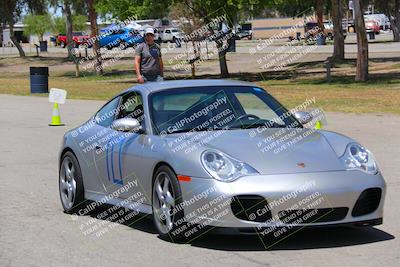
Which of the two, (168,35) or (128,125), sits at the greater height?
(128,125)

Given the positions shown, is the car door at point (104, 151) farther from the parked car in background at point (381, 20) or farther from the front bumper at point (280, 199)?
the parked car in background at point (381, 20)

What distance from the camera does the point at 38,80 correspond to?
111 ft

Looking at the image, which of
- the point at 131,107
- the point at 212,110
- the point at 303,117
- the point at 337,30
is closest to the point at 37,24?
the point at 337,30

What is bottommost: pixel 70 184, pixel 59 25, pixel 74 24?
pixel 59 25

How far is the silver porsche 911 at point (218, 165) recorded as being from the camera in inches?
259

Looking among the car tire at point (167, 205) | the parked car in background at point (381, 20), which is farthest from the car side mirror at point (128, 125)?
the parked car in background at point (381, 20)

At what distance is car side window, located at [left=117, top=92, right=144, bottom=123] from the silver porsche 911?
0.01 m

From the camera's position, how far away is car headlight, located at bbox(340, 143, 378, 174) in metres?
7.01

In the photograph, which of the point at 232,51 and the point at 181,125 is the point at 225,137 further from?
the point at 232,51

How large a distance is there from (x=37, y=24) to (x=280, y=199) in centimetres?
10173

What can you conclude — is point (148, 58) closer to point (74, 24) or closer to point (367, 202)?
point (367, 202)

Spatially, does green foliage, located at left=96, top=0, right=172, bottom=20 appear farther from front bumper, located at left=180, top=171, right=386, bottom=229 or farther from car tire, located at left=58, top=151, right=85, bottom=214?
front bumper, located at left=180, top=171, right=386, bottom=229

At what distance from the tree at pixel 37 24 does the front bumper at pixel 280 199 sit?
329 ft

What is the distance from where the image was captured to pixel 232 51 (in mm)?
63781
